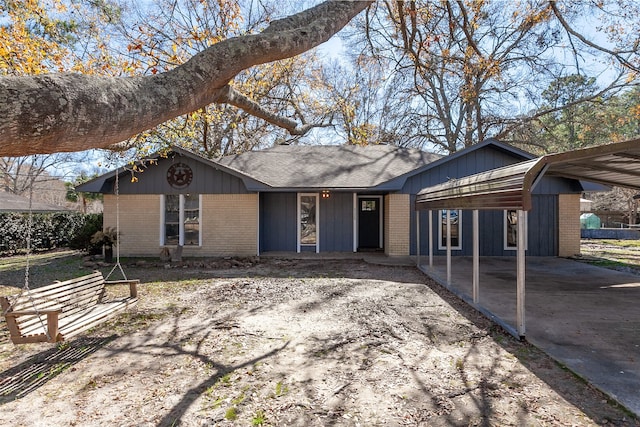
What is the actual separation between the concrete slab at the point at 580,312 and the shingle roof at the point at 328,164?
4.66 meters

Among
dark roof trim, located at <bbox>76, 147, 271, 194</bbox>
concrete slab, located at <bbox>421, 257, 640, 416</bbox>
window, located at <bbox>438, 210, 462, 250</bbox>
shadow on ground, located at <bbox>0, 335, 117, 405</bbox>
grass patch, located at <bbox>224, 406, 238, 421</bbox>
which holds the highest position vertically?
dark roof trim, located at <bbox>76, 147, 271, 194</bbox>

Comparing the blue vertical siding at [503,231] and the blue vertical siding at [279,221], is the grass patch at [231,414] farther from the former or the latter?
the blue vertical siding at [279,221]

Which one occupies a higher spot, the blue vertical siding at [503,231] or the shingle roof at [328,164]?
the shingle roof at [328,164]

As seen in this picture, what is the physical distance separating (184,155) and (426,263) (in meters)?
8.81

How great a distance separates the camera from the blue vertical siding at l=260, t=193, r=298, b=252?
13.8 meters

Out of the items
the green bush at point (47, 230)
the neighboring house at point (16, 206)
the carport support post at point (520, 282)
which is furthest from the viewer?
the neighboring house at point (16, 206)

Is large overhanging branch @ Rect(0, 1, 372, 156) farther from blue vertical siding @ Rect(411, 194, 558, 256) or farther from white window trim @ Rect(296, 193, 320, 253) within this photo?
blue vertical siding @ Rect(411, 194, 558, 256)

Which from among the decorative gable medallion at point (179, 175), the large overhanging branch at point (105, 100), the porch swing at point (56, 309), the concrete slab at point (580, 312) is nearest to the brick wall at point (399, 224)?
the concrete slab at point (580, 312)

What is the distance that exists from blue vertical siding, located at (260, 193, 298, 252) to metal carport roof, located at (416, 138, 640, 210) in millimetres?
6514

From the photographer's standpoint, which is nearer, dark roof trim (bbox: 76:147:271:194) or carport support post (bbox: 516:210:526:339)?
carport support post (bbox: 516:210:526:339)

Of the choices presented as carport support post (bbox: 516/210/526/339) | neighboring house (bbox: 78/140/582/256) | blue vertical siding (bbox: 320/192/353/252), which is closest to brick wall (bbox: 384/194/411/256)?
neighboring house (bbox: 78/140/582/256)

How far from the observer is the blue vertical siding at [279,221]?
13844 millimetres

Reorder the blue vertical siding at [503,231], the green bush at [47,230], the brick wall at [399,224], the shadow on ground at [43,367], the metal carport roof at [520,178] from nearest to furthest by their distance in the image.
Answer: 1. the shadow on ground at [43,367]
2. the metal carport roof at [520,178]
3. the brick wall at [399,224]
4. the blue vertical siding at [503,231]
5. the green bush at [47,230]

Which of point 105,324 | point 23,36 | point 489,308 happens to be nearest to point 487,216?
point 489,308
